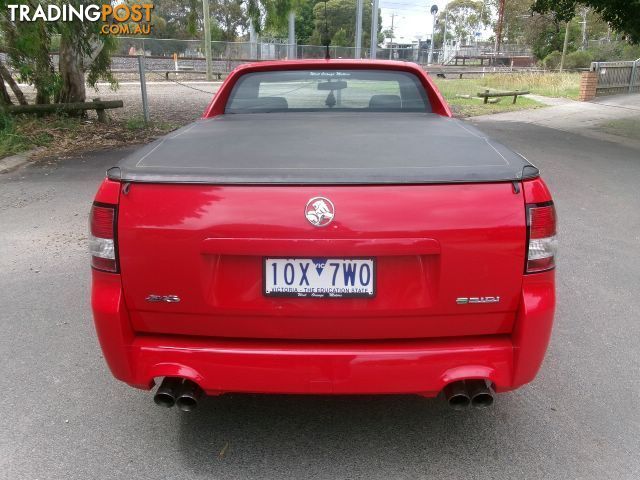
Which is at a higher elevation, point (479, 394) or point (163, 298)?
point (163, 298)

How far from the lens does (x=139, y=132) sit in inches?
500

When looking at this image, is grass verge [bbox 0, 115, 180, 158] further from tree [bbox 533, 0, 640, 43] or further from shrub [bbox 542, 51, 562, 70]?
shrub [bbox 542, 51, 562, 70]

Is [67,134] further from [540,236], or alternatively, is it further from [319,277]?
[540,236]

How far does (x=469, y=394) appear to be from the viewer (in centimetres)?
243

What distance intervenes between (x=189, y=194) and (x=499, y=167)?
4.05 feet

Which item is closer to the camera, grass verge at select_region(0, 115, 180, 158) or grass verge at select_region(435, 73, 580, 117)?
grass verge at select_region(0, 115, 180, 158)

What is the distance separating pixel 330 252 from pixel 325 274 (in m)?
0.10

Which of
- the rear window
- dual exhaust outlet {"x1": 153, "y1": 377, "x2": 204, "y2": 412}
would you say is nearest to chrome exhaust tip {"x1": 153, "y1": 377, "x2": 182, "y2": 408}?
dual exhaust outlet {"x1": 153, "y1": 377, "x2": 204, "y2": 412}

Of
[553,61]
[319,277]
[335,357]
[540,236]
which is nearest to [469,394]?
[335,357]

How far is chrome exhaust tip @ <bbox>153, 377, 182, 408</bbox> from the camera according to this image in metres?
2.42

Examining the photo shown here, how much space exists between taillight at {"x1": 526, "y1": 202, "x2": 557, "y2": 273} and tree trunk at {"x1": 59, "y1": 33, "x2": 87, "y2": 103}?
12963 mm

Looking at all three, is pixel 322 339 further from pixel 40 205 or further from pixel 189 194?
pixel 40 205

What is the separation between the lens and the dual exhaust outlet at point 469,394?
7.93 feet

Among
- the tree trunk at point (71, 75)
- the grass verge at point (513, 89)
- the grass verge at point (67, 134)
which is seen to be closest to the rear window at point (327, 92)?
the grass verge at point (67, 134)
